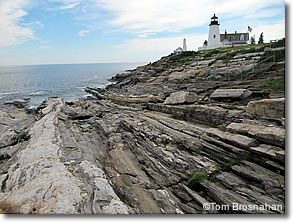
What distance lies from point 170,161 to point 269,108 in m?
4.24

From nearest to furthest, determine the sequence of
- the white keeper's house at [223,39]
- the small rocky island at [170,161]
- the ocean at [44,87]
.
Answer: the small rocky island at [170,161], the ocean at [44,87], the white keeper's house at [223,39]

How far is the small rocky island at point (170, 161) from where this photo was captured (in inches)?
241

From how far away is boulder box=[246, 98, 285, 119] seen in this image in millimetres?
7224

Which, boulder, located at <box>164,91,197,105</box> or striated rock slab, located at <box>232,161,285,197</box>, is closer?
striated rock slab, located at <box>232,161,285,197</box>

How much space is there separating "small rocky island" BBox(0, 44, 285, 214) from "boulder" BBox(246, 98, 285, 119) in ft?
0.12

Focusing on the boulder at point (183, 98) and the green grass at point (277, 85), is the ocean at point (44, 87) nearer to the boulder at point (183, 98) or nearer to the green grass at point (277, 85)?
the boulder at point (183, 98)

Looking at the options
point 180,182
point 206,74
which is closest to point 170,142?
point 180,182

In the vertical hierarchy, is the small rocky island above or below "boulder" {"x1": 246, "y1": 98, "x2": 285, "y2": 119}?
below

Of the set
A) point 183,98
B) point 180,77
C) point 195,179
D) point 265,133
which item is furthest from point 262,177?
point 180,77

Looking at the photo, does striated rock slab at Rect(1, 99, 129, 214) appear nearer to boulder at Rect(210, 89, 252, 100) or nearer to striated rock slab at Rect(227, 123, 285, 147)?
striated rock slab at Rect(227, 123, 285, 147)

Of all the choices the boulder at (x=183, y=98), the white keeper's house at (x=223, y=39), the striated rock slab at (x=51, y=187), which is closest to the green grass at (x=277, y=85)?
the boulder at (x=183, y=98)

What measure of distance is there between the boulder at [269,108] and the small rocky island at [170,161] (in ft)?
0.12

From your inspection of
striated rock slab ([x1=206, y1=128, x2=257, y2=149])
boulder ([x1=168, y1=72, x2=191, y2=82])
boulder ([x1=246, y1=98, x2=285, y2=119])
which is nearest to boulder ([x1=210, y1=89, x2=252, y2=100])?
boulder ([x1=246, y1=98, x2=285, y2=119])

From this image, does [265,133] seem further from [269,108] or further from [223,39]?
[223,39]
